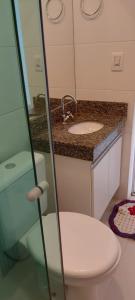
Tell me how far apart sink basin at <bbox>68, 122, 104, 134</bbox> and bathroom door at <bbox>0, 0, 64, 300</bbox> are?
0.70 meters

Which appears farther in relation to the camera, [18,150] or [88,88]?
[88,88]

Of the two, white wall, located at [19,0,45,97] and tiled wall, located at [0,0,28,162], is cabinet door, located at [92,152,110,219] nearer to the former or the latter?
tiled wall, located at [0,0,28,162]

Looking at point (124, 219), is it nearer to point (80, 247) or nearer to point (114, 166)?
point (114, 166)

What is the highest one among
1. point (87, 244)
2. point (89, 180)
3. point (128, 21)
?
point (128, 21)

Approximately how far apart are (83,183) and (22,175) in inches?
21.4

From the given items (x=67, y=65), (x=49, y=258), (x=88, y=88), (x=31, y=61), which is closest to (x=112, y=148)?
(x=88, y=88)

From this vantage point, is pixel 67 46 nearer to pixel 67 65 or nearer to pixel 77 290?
pixel 67 65

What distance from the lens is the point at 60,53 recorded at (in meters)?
1.73

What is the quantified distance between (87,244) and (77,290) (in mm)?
264

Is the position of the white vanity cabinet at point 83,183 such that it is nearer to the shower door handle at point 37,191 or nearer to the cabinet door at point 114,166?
the cabinet door at point 114,166

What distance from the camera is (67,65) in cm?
180

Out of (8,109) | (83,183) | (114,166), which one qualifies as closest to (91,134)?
(83,183)

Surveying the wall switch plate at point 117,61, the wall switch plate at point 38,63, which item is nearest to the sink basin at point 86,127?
the wall switch plate at point 117,61

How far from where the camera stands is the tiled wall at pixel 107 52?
5.26 feet
